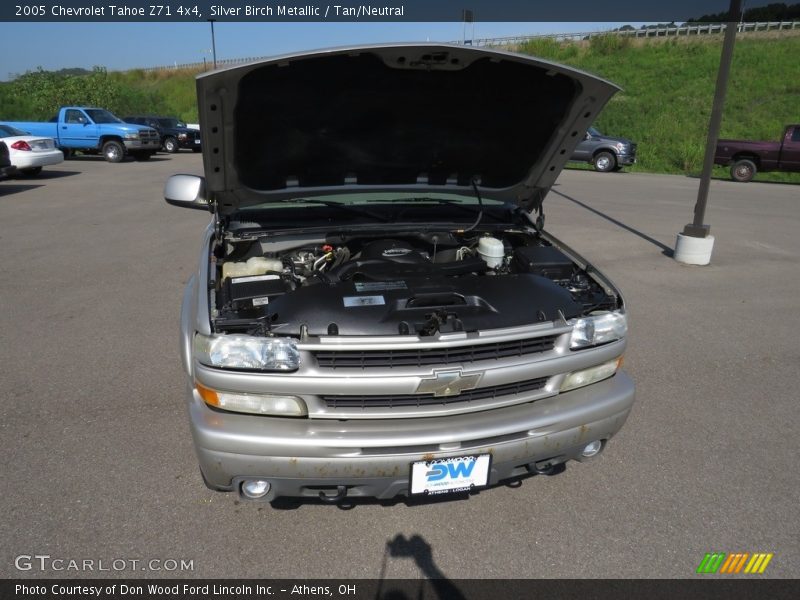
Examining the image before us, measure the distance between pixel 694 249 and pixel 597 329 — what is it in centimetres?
568

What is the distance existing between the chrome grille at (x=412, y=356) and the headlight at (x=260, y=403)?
20 centimetres

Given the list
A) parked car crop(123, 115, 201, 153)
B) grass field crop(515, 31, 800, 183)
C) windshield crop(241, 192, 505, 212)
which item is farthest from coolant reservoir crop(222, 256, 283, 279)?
parked car crop(123, 115, 201, 153)

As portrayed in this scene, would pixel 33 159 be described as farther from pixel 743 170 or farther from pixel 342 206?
pixel 743 170

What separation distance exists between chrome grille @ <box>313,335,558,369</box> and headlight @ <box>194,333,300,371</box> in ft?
0.36

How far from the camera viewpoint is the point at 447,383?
2.25 m

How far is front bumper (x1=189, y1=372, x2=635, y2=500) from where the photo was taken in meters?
2.16

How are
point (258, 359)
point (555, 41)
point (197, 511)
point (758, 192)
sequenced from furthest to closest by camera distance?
point (555, 41) < point (758, 192) < point (197, 511) < point (258, 359)

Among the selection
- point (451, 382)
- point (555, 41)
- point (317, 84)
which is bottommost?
point (451, 382)

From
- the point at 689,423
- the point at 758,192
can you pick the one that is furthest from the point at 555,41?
the point at 689,423

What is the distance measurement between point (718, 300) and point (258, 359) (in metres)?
→ 5.58

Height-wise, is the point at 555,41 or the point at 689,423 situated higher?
the point at 555,41
